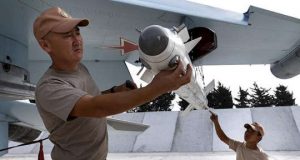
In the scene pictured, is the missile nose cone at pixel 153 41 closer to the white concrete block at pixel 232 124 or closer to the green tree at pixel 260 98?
the white concrete block at pixel 232 124

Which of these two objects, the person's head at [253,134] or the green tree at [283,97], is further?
the green tree at [283,97]

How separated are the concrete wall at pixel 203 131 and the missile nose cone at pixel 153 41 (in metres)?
12.3

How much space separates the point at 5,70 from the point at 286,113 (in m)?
16.0

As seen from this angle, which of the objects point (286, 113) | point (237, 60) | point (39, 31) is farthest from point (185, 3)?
point (286, 113)

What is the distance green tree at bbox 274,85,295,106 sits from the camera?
151 ft

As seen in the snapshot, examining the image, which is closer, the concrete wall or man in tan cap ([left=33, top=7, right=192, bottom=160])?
man in tan cap ([left=33, top=7, right=192, bottom=160])

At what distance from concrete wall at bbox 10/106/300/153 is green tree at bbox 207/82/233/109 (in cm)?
2430

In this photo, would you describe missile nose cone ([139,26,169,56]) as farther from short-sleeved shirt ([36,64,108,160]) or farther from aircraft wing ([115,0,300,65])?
aircraft wing ([115,0,300,65])

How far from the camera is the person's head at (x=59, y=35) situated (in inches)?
56.6

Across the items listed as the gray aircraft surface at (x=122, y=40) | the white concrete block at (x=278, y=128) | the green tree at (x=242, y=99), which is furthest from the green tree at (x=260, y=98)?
the gray aircraft surface at (x=122, y=40)

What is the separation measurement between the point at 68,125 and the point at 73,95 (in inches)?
7.8

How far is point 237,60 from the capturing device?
8695mm

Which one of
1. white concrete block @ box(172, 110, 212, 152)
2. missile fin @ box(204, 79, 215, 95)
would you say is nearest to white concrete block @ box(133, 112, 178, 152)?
white concrete block @ box(172, 110, 212, 152)

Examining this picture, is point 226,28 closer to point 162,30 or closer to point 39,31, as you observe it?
point 162,30
